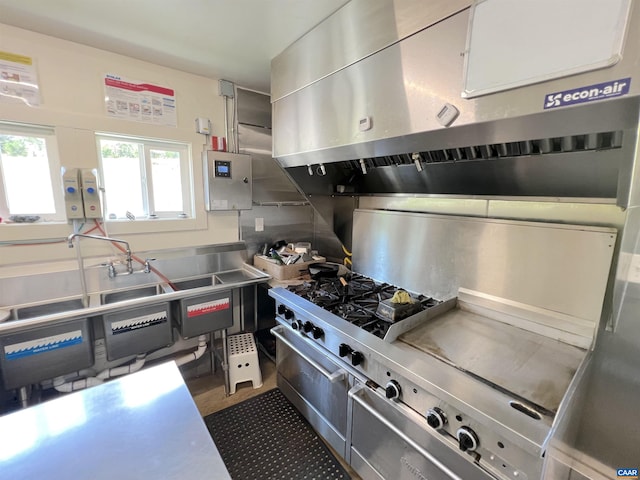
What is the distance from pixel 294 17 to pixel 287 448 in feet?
7.49

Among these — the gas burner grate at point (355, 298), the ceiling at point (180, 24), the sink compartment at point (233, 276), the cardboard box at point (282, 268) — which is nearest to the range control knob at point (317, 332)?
the gas burner grate at point (355, 298)

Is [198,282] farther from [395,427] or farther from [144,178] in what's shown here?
[395,427]

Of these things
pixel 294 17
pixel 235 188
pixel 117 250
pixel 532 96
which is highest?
pixel 294 17

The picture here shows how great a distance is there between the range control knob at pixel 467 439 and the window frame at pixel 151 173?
208 cm

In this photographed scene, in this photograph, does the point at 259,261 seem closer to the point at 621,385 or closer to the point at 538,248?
the point at 538,248

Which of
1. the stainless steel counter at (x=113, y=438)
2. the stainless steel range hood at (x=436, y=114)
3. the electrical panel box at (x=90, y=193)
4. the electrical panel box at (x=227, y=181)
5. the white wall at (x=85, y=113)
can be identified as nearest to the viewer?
the stainless steel counter at (x=113, y=438)

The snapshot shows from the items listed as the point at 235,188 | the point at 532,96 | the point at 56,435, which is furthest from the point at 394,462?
the point at 235,188

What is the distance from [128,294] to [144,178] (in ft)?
2.73

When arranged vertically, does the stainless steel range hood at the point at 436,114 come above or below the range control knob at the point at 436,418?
above

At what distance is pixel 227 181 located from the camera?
2211 mm

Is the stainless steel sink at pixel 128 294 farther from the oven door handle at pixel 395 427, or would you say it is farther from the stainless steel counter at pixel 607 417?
the stainless steel counter at pixel 607 417

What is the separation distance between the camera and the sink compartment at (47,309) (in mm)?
1622

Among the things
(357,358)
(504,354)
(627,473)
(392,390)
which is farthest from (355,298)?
(627,473)

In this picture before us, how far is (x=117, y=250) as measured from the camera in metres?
1.91
